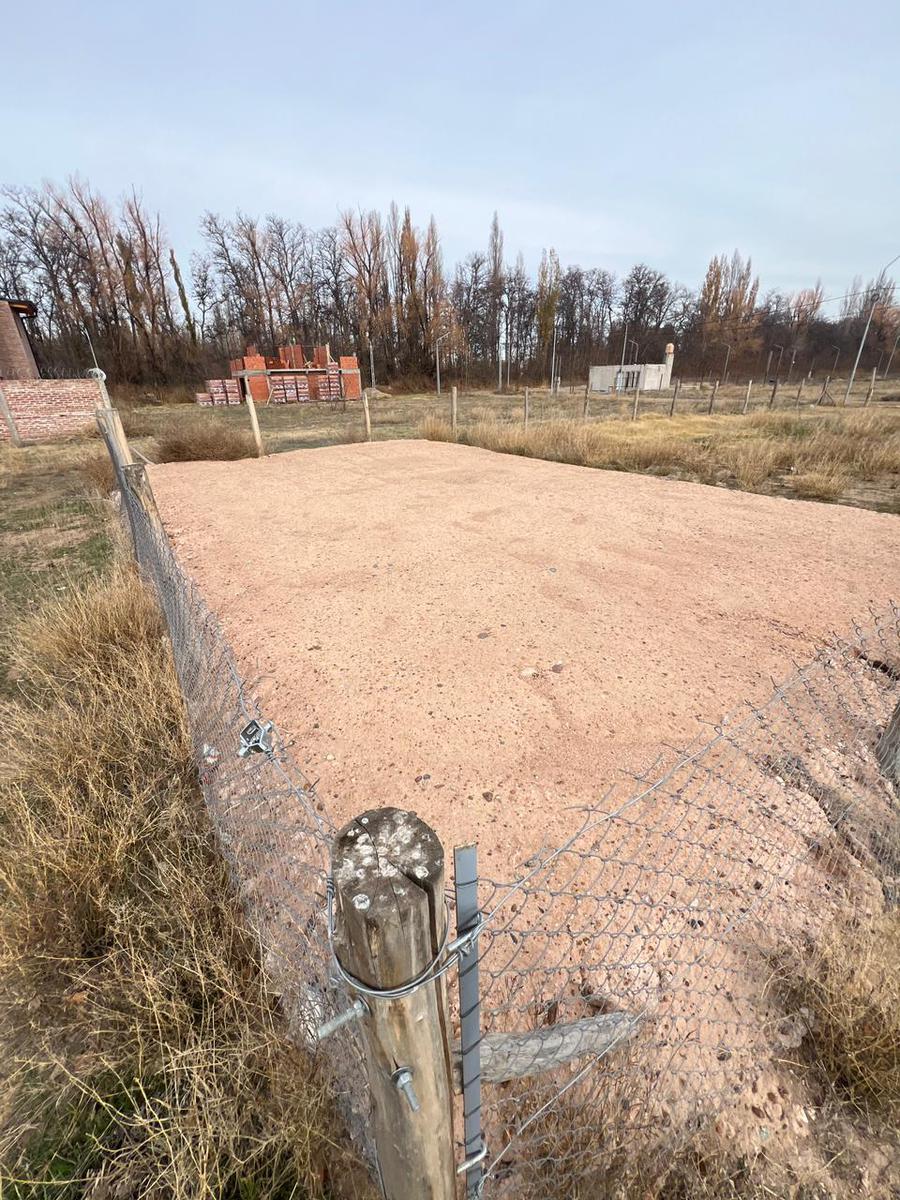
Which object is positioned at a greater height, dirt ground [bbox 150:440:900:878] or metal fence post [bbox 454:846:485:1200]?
metal fence post [bbox 454:846:485:1200]

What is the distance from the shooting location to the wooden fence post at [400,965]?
67 cm

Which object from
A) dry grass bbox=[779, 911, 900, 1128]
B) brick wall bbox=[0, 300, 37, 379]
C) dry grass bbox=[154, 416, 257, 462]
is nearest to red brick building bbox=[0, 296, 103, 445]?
dry grass bbox=[154, 416, 257, 462]

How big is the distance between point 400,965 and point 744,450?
37.0 ft

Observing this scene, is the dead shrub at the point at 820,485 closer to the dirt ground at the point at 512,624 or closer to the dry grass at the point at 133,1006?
the dirt ground at the point at 512,624

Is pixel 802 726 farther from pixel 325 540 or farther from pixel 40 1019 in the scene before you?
pixel 325 540

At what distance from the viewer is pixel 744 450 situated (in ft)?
32.4

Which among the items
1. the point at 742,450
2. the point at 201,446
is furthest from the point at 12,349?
the point at 742,450

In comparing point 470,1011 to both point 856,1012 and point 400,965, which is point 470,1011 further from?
point 856,1012

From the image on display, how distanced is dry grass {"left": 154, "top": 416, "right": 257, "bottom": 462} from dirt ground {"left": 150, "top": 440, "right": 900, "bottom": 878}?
484cm

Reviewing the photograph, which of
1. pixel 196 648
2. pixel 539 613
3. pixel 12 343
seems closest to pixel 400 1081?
pixel 196 648

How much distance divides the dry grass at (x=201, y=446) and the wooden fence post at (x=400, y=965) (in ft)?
39.8

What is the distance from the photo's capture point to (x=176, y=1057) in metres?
1.21

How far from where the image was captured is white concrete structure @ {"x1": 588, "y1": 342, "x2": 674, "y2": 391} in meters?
33.3

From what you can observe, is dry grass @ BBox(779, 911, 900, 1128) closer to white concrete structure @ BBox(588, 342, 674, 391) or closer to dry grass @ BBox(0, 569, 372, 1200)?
dry grass @ BBox(0, 569, 372, 1200)
